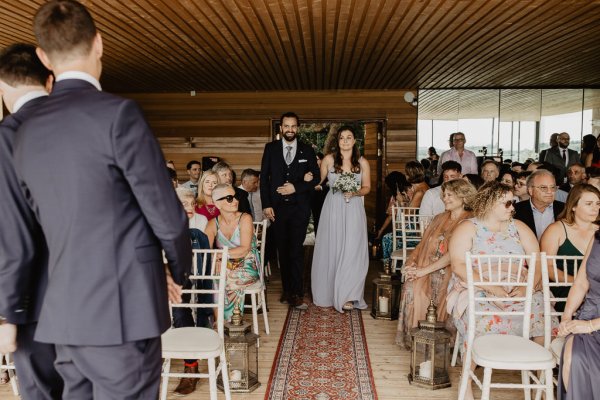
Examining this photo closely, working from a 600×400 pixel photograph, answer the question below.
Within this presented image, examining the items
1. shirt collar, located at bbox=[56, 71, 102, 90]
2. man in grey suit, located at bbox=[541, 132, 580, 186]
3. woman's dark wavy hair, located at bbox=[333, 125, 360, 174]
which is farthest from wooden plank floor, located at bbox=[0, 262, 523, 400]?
man in grey suit, located at bbox=[541, 132, 580, 186]

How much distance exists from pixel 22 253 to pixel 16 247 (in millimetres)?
25

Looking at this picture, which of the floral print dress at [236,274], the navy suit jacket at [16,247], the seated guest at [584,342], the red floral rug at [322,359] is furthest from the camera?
the floral print dress at [236,274]

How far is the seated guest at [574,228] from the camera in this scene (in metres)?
3.55

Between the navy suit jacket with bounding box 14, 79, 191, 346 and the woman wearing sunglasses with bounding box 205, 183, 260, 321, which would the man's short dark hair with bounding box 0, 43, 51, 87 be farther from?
the woman wearing sunglasses with bounding box 205, 183, 260, 321

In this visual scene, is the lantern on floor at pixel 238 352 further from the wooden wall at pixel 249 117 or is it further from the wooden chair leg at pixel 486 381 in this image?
the wooden wall at pixel 249 117

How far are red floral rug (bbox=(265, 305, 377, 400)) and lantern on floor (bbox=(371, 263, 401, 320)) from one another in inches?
8.4

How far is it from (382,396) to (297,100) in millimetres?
7272

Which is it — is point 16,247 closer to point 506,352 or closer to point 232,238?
point 506,352

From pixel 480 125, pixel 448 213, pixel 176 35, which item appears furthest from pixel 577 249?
pixel 480 125

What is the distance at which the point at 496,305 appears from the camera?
11.6ft

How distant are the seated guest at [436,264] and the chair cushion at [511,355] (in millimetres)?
1063

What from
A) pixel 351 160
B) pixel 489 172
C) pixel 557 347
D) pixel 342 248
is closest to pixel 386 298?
pixel 342 248

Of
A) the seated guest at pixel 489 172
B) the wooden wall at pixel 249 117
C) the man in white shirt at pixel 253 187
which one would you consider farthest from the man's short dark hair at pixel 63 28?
the wooden wall at pixel 249 117

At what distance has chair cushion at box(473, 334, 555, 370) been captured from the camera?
9.20 feet
